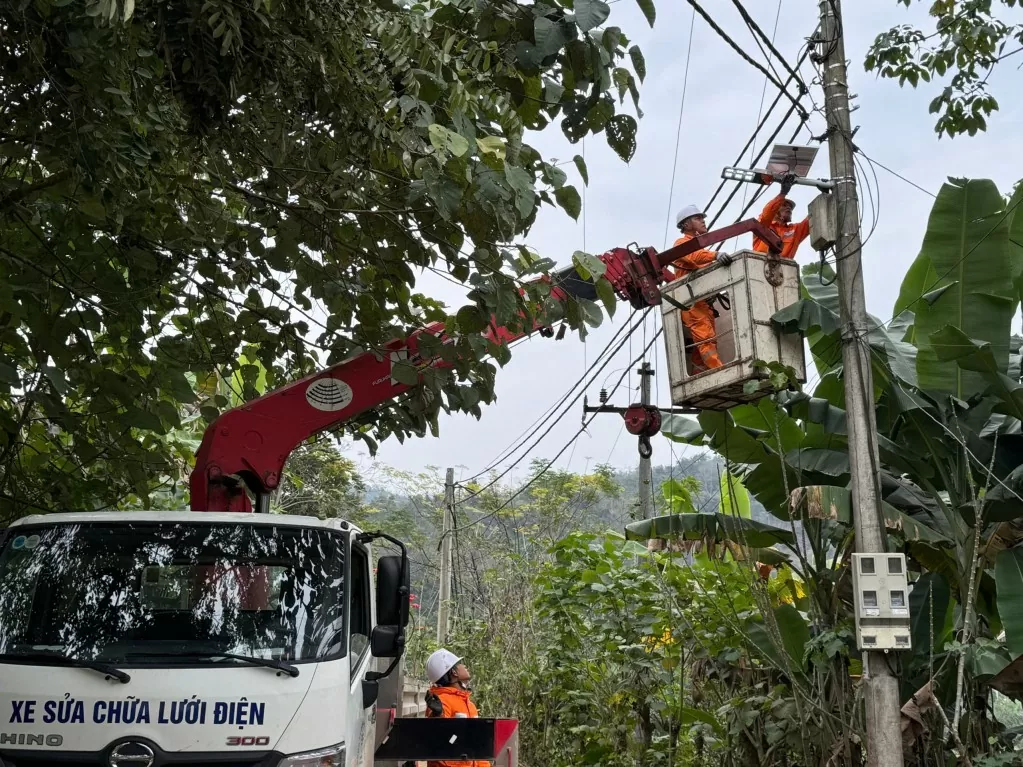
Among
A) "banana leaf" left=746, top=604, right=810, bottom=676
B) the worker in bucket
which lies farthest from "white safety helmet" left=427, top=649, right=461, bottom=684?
"banana leaf" left=746, top=604, right=810, bottom=676

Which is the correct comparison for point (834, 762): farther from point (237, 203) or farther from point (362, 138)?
point (237, 203)

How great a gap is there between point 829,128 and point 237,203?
4.14 meters

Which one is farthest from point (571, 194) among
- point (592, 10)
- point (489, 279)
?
point (592, 10)

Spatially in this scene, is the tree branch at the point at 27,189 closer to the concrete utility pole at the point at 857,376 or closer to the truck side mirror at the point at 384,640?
the truck side mirror at the point at 384,640

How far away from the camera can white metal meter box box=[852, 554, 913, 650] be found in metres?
6.25

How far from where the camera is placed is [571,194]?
476 centimetres

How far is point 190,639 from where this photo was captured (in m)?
4.56

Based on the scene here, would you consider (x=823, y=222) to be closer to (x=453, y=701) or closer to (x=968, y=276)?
Answer: (x=968, y=276)

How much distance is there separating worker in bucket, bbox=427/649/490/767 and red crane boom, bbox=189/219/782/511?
187 cm

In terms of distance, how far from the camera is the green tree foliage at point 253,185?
4.47 meters

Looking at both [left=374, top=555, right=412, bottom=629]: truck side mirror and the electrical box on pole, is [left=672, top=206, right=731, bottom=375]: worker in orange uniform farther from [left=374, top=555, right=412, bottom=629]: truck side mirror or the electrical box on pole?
[left=374, top=555, right=412, bottom=629]: truck side mirror

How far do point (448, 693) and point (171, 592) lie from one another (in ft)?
9.73

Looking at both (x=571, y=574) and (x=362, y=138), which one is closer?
(x=362, y=138)

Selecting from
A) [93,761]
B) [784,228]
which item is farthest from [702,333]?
[93,761]
